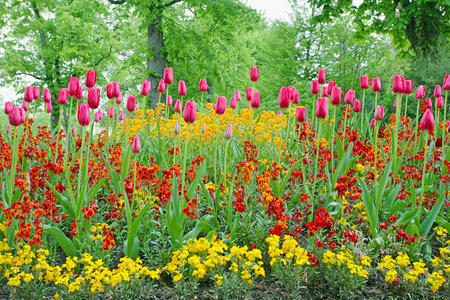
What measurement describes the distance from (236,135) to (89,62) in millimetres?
14928

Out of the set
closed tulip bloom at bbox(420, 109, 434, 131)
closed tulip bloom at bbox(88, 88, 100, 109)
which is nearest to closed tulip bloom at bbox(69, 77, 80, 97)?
closed tulip bloom at bbox(88, 88, 100, 109)

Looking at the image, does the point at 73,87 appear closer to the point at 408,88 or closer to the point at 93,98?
the point at 93,98

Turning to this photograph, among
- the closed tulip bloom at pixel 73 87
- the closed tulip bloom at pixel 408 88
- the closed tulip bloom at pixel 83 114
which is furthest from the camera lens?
the closed tulip bloom at pixel 408 88

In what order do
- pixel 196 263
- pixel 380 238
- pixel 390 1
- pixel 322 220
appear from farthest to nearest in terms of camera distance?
pixel 390 1, pixel 380 238, pixel 322 220, pixel 196 263

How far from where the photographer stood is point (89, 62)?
18.0m

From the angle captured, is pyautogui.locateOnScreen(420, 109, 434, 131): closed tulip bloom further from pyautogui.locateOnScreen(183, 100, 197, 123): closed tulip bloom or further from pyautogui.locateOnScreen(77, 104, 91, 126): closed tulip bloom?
pyautogui.locateOnScreen(77, 104, 91, 126): closed tulip bloom

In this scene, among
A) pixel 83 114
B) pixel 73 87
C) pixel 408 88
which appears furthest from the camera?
pixel 408 88

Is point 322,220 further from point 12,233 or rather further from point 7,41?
point 7,41

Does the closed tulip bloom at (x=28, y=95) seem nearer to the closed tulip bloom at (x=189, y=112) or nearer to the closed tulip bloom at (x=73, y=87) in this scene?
the closed tulip bloom at (x=73, y=87)

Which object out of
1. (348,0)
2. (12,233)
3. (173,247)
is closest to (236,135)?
(173,247)

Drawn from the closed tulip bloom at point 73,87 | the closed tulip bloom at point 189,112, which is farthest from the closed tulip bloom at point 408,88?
the closed tulip bloom at point 73,87

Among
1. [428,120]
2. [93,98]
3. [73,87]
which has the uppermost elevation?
[73,87]

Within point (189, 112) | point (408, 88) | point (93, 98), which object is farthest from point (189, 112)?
point (408, 88)

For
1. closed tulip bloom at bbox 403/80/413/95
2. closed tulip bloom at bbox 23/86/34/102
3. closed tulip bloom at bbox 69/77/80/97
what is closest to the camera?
closed tulip bloom at bbox 69/77/80/97
